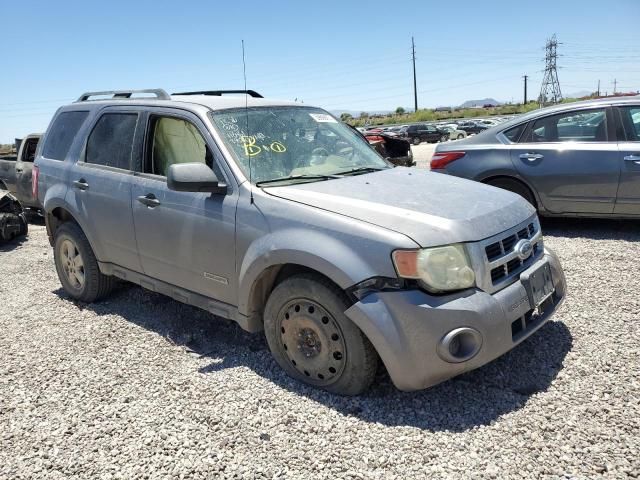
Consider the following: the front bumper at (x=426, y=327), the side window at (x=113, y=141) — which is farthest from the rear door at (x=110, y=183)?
the front bumper at (x=426, y=327)

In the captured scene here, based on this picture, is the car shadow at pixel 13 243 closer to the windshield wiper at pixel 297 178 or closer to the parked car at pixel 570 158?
the windshield wiper at pixel 297 178

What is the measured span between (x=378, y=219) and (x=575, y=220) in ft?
18.5

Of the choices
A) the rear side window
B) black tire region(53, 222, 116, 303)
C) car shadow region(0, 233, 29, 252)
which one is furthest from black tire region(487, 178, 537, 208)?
car shadow region(0, 233, 29, 252)

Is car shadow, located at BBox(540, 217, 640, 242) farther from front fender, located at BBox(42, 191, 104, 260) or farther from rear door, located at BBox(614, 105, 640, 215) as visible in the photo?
front fender, located at BBox(42, 191, 104, 260)

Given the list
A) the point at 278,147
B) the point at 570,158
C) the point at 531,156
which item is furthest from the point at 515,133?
the point at 278,147

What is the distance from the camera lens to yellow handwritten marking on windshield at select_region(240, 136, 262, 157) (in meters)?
3.66

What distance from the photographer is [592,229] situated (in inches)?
274

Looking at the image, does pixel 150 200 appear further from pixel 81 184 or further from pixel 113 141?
pixel 81 184

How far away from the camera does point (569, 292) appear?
4.73 metres

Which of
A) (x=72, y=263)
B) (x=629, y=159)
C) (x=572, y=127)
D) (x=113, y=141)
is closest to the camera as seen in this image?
(x=113, y=141)

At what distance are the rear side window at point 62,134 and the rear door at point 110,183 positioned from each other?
1.00ft

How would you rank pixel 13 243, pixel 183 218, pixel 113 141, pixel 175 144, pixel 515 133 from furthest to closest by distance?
pixel 13 243
pixel 515 133
pixel 113 141
pixel 175 144
pixel 183 218

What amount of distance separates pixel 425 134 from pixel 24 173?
37.4 metres

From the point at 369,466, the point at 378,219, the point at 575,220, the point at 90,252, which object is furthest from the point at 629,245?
the point at 90,252
